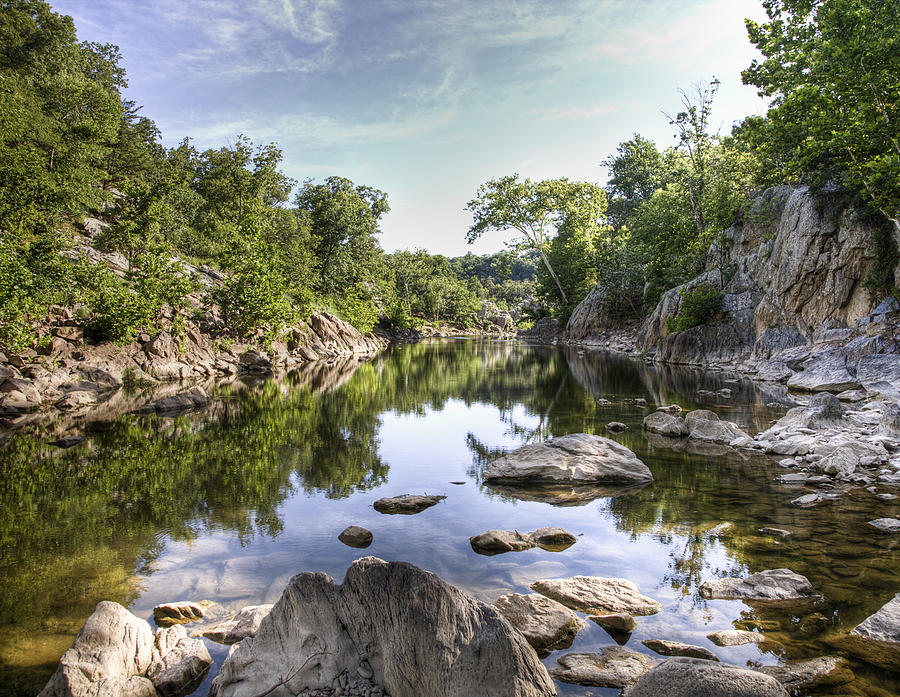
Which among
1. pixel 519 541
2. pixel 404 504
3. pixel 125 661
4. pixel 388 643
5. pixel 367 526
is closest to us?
pixel 388 643

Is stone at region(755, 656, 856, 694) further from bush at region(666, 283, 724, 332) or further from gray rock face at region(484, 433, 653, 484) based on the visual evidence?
bush at region(666, 283, 724, 332)

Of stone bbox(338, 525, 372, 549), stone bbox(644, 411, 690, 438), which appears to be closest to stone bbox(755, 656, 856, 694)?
stone bbox(338, 525, 372, 549)

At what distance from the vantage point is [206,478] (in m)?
10.3

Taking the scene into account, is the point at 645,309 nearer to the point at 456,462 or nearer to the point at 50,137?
the point at 456,462

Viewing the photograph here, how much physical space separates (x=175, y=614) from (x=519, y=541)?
4.16 metres

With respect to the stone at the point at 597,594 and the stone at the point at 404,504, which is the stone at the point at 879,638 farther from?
the stone at the point at 404,504

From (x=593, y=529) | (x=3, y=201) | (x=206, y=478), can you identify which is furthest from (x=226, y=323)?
(x=593, y=529)

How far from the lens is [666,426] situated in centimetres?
1373

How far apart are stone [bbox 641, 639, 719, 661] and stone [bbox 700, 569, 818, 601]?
48.7 inches

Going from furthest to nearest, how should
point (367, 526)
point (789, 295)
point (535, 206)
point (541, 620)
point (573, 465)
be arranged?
point (535, 206) → point (789, 295) → point (573, 465) → point (367, 526) → point (541, 620)

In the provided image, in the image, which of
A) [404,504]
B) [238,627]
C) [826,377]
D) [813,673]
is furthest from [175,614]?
[826,377]

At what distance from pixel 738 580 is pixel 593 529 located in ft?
7.13

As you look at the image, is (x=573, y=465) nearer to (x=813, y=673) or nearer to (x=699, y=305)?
(x=813, y=673)

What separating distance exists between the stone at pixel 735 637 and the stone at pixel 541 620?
3.88 feet
